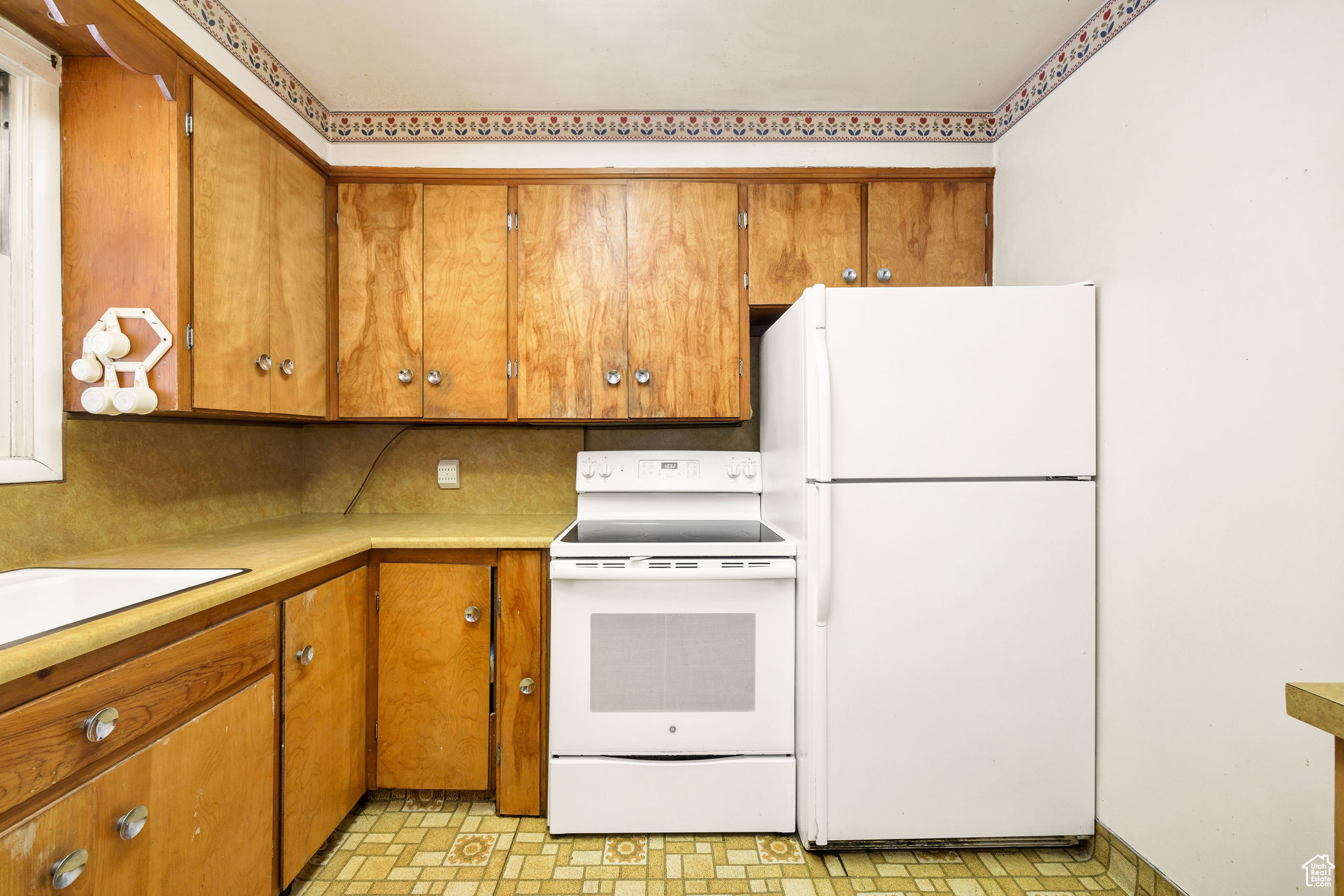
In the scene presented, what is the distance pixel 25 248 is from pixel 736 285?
1.85 m

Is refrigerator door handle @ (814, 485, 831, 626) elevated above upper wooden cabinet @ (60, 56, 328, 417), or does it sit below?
below

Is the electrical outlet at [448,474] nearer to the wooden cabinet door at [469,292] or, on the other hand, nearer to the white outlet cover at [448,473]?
the white outlet cover at [448,473]

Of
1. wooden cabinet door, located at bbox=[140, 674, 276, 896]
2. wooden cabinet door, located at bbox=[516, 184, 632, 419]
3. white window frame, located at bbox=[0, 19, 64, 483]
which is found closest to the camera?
wooden cabinet door, located at bbox=[140, 674, 276, 896]

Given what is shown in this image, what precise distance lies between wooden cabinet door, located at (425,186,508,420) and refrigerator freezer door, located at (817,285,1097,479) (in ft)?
3.67

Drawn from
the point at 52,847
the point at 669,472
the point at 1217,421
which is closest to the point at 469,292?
the point at 669,472

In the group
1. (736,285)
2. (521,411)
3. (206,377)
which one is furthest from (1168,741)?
(206,377)

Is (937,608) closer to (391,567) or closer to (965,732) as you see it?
(965,732)

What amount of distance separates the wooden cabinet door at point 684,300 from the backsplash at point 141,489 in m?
1.36

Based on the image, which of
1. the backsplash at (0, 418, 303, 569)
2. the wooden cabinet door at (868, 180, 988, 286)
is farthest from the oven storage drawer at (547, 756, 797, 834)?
the wooden cabinet door at (868, 180, 988, 286)

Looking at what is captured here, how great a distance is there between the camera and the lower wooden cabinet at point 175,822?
0.88 m

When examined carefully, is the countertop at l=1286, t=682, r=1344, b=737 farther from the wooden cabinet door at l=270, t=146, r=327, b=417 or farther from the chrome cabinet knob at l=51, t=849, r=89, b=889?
the wooden cabinet door at l=270, t=146, r=327, b=417

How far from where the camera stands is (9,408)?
134cm

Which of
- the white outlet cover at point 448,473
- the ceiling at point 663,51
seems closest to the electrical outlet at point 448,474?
the white outlet cover at point 448,473

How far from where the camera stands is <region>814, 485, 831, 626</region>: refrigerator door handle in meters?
1.55
